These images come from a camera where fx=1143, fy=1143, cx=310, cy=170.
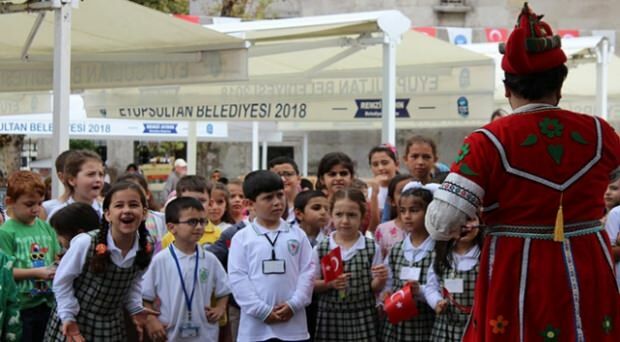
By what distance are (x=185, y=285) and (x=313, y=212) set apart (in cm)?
111

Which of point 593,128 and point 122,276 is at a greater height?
point 593,128

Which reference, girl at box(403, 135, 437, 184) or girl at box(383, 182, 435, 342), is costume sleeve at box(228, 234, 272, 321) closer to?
girl at box(383, 182, 435, 342)

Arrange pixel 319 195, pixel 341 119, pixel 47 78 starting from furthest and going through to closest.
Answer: pixel 341 119 → pixel 47 78 → pixel 319 195

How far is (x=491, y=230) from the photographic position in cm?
454

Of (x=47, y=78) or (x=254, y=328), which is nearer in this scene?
(x=254, y=328)

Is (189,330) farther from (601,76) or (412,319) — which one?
(601,76)

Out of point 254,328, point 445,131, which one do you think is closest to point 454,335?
point 254,328

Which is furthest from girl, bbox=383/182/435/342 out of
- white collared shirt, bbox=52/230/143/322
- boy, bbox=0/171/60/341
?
boy, bbox=0/171/60/341

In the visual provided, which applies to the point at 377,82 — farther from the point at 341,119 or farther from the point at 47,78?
the point at 47,78

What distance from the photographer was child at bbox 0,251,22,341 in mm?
6277

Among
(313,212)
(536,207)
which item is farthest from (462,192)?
(313,212)

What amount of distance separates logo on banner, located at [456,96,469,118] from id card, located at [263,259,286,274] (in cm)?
435

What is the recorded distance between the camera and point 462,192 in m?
4.30

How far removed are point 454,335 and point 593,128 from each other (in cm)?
227
